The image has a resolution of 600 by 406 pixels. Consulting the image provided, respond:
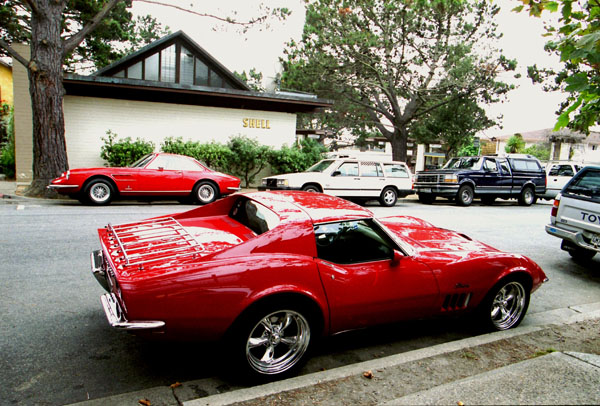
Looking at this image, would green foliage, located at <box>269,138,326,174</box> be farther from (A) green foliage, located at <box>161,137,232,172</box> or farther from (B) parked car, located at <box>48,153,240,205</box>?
(B) parked car, located at <box>48,153,240,205</box>

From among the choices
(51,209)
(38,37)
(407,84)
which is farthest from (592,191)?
(407,84)

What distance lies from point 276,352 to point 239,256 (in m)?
0.82

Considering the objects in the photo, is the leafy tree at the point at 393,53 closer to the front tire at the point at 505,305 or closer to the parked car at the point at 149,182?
the parked car at the point at 149,182

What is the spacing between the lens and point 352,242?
142 inches

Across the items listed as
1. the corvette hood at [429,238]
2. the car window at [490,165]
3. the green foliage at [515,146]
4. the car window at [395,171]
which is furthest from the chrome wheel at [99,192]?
the green foliage at [515,146]

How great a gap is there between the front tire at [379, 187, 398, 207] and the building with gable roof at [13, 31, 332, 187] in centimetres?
603

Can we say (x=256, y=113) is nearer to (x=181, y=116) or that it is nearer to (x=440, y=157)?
(x=181, y=116)

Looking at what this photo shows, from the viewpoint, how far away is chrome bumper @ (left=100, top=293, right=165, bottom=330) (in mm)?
2678

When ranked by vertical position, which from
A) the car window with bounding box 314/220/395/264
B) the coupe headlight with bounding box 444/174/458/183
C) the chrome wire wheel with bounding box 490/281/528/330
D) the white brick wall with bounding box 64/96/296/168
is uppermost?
the white brick wall with bounding box 64/96/296/168

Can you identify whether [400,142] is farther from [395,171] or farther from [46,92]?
[46,92]

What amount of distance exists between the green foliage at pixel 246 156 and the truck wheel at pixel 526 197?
11.1 m

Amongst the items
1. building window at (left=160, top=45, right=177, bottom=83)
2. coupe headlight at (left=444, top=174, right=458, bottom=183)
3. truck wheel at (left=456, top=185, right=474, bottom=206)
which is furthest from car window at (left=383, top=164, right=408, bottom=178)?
building window at (left=160, top=45, right=177, bottom=83)

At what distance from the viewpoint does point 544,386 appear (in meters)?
2.64

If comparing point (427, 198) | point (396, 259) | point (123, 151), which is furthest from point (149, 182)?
point (427, 198)
